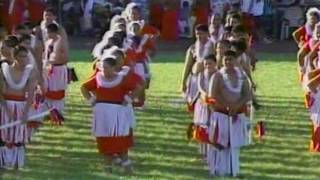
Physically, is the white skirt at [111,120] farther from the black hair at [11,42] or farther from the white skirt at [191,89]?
the white skirt at [191,89]

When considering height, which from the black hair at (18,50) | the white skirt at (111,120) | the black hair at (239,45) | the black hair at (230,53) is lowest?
the white skirt at (111,120)

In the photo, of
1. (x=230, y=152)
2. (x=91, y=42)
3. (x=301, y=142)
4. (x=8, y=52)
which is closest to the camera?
(x=230, y=152)

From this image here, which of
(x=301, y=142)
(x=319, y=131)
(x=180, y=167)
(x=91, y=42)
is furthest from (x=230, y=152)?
(x=91, y=42)

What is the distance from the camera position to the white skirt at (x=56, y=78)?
16344 millimetres

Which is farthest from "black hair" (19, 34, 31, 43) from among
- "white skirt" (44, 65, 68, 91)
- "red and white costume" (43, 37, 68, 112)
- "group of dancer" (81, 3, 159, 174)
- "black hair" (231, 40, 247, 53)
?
"black hair" (231, 40, 247, 53)

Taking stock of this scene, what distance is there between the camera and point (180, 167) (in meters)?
13.3

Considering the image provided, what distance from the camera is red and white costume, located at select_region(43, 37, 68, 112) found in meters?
16.1

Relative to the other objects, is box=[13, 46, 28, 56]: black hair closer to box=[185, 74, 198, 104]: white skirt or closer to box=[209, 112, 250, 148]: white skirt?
box=[209, 112, 250, 148]: white skirt

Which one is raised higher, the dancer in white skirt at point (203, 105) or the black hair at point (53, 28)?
the black hair at point (53, 28)

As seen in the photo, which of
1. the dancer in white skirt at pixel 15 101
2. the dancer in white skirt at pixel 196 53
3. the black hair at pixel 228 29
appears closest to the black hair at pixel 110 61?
the dancer in white skirt at pixel 15 101

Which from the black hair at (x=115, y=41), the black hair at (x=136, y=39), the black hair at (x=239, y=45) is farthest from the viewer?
the black hair at (x=136, y=39)

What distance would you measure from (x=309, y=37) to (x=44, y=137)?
177 inches

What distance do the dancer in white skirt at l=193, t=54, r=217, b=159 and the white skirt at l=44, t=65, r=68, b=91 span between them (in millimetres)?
3353

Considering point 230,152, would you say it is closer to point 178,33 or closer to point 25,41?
point 25,41
